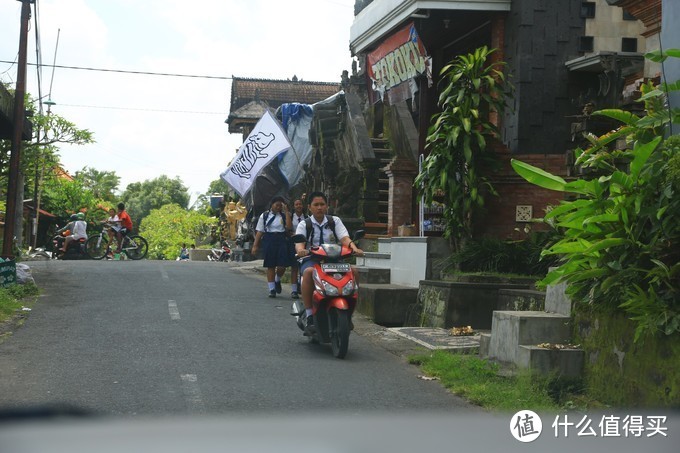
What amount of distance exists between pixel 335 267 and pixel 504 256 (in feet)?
11.6

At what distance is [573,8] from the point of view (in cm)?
1491

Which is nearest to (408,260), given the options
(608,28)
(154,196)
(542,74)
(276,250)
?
(276,250)

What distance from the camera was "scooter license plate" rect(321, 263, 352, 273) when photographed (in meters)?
10.2

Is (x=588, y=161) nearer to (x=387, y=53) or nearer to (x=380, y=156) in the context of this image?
(x=387, y=53)

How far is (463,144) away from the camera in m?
12.8

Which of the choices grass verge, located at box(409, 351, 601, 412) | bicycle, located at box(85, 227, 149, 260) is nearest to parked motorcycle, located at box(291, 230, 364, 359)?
grass verge, located at box(409, 351, 601, 412)

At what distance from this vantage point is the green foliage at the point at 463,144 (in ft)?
42.2

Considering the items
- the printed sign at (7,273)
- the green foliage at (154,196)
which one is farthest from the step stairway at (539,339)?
the green foliage at (154,196)

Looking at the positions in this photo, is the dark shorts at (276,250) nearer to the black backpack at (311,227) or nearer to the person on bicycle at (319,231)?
the person on bicycle at (319,231)

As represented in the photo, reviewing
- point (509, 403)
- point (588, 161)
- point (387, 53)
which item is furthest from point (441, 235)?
point (509, 403)

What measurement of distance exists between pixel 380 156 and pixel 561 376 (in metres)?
15.2

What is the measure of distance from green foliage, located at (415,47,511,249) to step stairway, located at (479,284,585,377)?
395 cm

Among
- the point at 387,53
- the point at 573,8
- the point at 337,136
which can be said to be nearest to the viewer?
the point at 573,8

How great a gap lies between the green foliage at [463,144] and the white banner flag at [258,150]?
1374cm
